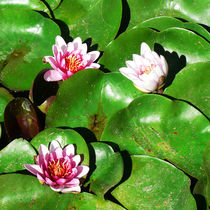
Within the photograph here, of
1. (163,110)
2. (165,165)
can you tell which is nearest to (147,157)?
(165,165)

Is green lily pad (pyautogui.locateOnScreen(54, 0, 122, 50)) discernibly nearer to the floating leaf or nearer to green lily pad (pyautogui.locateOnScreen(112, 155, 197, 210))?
the floating leaf

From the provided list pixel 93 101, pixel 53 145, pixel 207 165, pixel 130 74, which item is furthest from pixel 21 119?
pixel 207 165

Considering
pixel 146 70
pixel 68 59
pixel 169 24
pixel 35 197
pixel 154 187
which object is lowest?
pixel 35 197

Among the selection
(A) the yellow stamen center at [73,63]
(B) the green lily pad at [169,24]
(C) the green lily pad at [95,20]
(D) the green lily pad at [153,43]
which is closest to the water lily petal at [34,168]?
(A) the yellow stamen center at [73,63]

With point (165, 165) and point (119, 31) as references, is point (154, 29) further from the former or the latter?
point (165, 165)

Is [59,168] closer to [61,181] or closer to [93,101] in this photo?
[61,181]

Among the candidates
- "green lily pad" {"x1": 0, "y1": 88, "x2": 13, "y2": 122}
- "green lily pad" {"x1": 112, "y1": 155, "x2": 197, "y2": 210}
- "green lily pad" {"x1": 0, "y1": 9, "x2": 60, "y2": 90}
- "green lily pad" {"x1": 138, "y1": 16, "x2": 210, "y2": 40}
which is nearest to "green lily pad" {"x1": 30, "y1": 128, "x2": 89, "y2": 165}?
"green lily pad" {"x1": 112, "y1": 155, "x2": 197, "y2": 210}

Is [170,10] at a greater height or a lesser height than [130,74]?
greater
